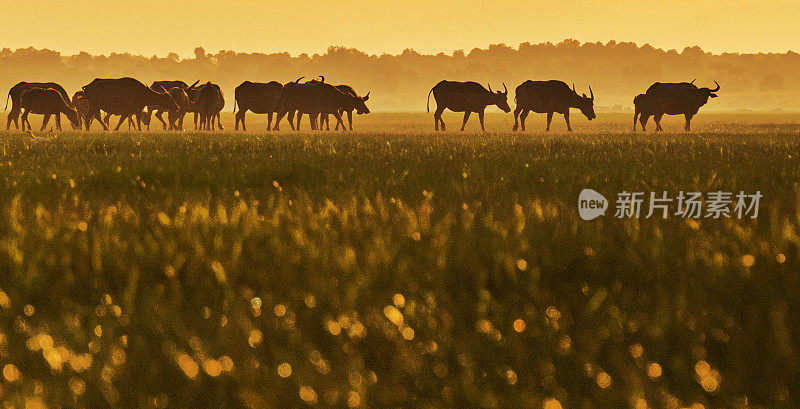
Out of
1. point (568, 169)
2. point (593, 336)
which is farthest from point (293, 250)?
point (568, 169)

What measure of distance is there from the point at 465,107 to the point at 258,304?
32.7m

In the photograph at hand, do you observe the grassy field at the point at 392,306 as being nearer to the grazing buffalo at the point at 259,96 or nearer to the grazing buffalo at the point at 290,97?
the grazing buffalo at the point at 290,97

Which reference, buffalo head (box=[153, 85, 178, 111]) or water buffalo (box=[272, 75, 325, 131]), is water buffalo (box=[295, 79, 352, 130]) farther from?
buffalo head (box=[153, 85, 178, 111])

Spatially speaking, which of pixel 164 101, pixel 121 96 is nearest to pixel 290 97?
pixel 164 101

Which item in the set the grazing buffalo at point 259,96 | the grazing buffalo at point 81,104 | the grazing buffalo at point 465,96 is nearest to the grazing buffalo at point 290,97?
the grazing buffalo at point 259,96

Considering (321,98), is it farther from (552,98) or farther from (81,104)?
(81,104)

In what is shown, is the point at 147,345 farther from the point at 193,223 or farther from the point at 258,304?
the point at 193,223

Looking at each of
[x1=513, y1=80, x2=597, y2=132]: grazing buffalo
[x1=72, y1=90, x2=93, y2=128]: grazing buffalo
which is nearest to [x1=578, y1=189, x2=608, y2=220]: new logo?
[x1=513, y1=80, x2=597, y2=132]: grazing buffalo

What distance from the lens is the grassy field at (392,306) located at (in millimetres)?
1963

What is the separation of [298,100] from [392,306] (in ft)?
106

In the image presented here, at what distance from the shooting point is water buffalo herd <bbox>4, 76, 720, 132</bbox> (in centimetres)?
3081

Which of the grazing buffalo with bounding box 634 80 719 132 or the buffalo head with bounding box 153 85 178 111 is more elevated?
the grazing buffalo with bounding box 634 80 719 132

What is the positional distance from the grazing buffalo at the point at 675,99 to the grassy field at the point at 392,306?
95.1 feet

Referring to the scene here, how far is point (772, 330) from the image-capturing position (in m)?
2.38
